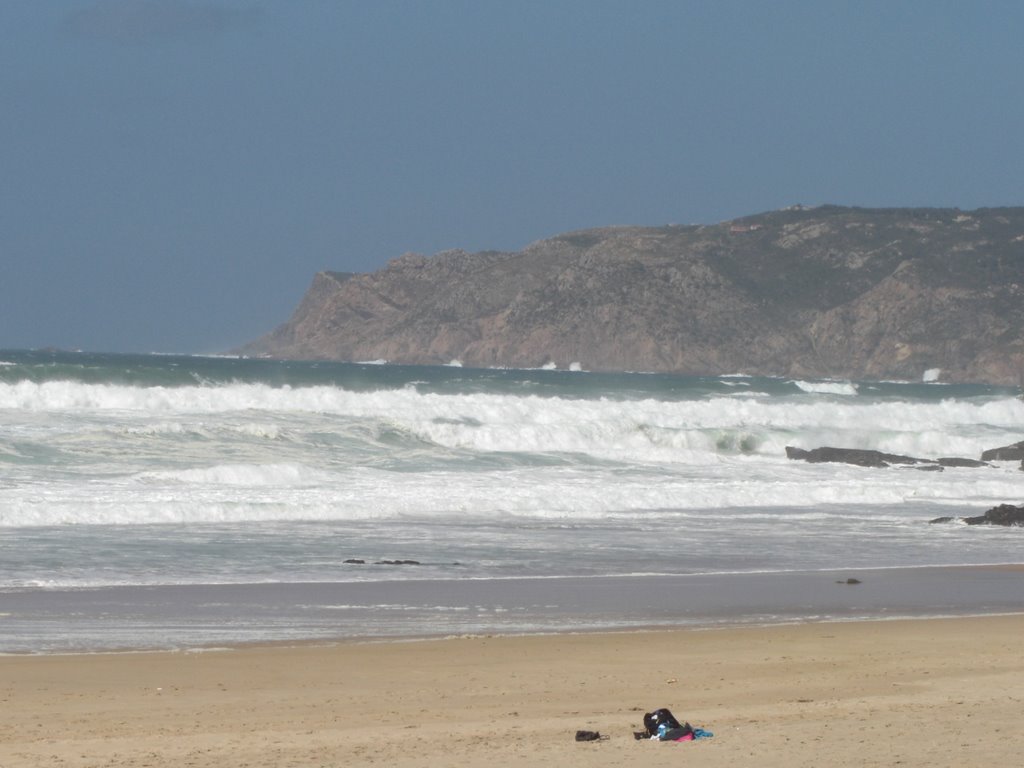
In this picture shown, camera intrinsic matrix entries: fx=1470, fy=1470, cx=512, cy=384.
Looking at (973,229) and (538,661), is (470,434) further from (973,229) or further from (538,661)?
(973,229)

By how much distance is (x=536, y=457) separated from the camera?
32219 mm

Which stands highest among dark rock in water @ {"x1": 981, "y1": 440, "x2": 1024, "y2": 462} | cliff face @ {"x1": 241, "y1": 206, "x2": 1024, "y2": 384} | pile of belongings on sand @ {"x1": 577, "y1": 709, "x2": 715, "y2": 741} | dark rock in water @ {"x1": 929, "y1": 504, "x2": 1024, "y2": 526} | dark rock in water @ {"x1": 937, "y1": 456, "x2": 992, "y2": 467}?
cliff face @ {"x1": 241, "y1": 206, "x2": 1024, "y2": 384}

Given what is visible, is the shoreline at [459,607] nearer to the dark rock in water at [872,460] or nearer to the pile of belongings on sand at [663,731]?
the pile of belongings on sand at [663,731]

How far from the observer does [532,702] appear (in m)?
8.53

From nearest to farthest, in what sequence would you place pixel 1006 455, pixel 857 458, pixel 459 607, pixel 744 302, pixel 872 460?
pixel 459 607 → pixel 872 460 → pixel 857 458 → pixel 1006 455 → pixel 744 302

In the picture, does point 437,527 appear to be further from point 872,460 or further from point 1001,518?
point 872,460

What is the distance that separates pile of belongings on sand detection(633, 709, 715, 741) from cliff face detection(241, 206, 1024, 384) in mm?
106264

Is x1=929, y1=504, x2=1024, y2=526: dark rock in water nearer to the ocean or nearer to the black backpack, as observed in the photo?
the ocean

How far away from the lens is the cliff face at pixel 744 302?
117 metres

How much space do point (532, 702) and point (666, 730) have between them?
4.32 feet

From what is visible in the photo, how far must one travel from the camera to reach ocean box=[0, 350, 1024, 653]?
12.3 m

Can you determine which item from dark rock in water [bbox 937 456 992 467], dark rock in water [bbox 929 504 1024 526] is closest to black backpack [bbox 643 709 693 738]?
dark rock in water [bbox 929 504 1024 526]

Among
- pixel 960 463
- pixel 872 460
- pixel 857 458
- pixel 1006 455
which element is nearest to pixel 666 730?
pixel 872 460

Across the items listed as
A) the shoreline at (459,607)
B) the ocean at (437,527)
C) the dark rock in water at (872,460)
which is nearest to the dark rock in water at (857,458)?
the dark rock in water at (872,460)
